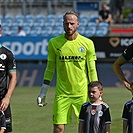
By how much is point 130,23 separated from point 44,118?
16193mm

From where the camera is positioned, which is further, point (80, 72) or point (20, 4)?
point (20, 4)

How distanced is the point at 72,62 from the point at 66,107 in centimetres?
63

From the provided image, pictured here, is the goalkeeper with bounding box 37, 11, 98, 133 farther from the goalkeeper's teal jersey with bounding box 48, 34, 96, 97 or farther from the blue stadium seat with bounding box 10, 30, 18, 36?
the blue stadium seat with bounding box 10, 30, 18, 36

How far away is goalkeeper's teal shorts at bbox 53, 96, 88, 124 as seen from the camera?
25.9ft

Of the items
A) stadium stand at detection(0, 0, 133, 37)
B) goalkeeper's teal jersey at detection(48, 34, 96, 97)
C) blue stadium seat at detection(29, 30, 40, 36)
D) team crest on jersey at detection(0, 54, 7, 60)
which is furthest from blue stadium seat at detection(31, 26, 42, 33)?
team crest on jersey at detection(0, 54, 7, 60)

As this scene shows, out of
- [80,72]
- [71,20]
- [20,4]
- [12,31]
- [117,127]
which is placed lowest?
[117,127]

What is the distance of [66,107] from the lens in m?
7.93

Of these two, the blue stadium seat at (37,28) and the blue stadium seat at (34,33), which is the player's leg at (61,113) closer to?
the blue stadium seat at (34,33)

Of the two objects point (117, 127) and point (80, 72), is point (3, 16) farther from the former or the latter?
point (80, 72)

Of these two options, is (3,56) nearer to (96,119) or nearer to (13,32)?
(96,119)

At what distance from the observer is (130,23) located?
28219 mm

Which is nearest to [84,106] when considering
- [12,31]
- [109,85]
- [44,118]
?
[44,118]

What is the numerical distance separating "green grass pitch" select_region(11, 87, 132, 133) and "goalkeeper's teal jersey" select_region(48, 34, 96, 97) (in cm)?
317

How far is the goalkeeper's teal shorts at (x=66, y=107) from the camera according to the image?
311 inches
